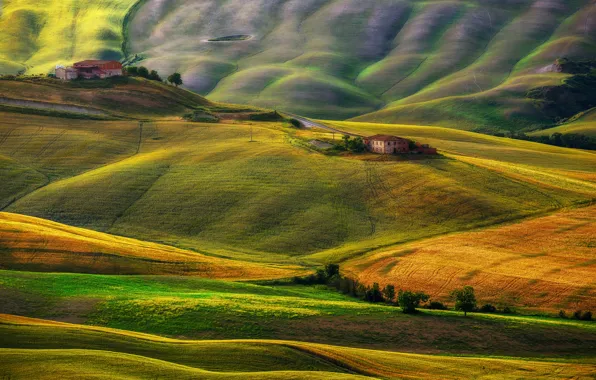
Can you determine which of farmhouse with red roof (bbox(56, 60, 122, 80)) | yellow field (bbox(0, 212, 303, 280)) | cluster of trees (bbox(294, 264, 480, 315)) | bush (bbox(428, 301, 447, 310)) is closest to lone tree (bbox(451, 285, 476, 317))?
cluster of trees (bbox(294, 264, 480, 315))

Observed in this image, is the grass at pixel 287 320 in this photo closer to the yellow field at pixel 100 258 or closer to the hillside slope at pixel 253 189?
the yellow field at pixel 100 258

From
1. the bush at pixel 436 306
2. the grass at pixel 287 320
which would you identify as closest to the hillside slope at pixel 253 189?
the bush at pixel 436 306

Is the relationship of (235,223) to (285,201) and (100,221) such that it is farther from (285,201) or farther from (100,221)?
(100,221)

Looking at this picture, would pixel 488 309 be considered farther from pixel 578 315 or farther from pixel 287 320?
pixel 287 320

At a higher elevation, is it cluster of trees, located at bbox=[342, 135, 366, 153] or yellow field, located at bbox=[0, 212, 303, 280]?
cluster of trees, located at bbox=[342, 135, 366, 153]

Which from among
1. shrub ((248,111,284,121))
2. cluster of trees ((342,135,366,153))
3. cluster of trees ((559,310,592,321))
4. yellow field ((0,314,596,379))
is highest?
shrub ((248,111,284,121))

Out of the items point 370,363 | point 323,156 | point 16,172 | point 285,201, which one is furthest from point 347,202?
point 370,363

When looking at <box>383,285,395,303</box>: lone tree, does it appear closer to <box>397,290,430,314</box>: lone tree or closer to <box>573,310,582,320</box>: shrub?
<box>397,290,430,314</box>: lone tree
